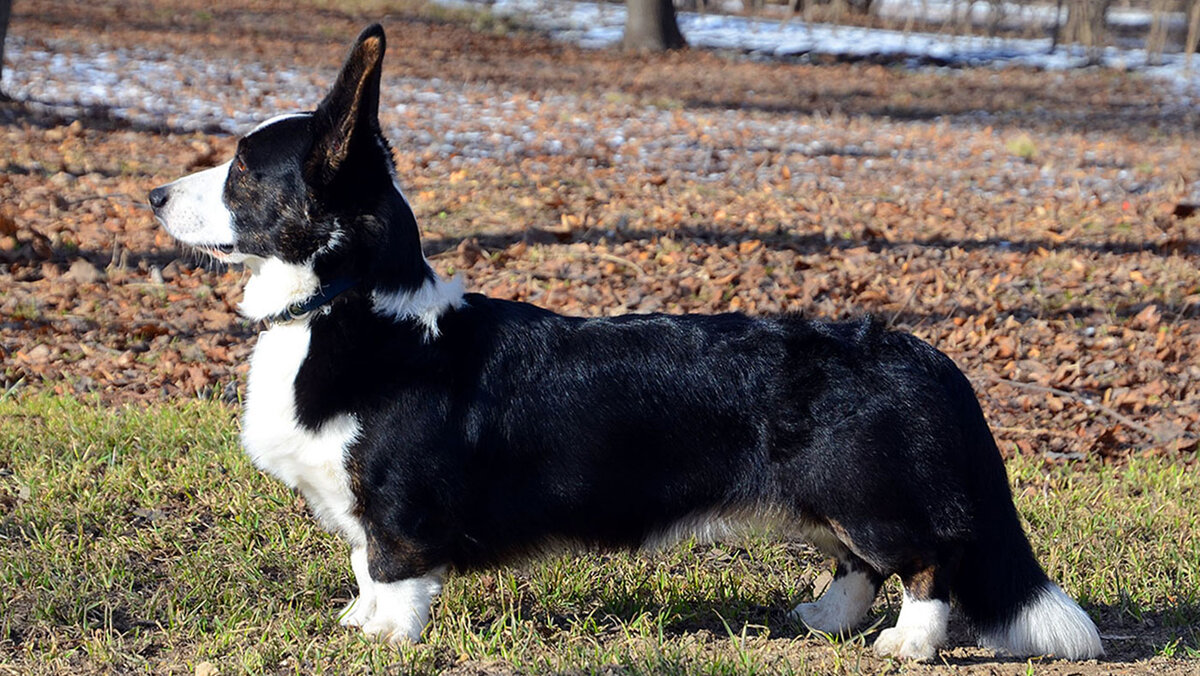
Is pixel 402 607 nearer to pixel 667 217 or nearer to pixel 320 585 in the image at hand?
pixel 320 585

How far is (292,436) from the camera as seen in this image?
337 cm

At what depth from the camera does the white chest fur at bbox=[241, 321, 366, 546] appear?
3.35 meters

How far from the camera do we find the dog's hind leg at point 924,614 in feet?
11.3

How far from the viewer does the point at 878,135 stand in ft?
50.3

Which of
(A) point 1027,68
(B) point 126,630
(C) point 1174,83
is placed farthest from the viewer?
(A) point 1027,68

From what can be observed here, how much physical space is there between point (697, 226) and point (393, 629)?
243 inches

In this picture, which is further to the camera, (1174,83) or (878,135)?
(1174,83)

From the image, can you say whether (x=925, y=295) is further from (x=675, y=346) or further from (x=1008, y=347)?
(x=675, y=346)

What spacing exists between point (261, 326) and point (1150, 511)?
463cm

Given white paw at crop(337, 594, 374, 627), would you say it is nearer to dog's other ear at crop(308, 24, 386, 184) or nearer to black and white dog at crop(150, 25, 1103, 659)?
black and white dog at crop(150, 25, 1103, 659)

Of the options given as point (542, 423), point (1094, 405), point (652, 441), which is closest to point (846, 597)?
point (652, 441)

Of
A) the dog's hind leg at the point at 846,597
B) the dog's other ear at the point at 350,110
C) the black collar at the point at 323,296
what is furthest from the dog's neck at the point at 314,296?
the dog's hind leg at the point at 846,597

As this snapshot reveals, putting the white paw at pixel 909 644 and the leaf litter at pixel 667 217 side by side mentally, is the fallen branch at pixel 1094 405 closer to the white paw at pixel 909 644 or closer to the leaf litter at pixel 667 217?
the leaf litter at pixel 667 217

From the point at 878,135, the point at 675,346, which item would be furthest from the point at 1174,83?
the point at 675,346
